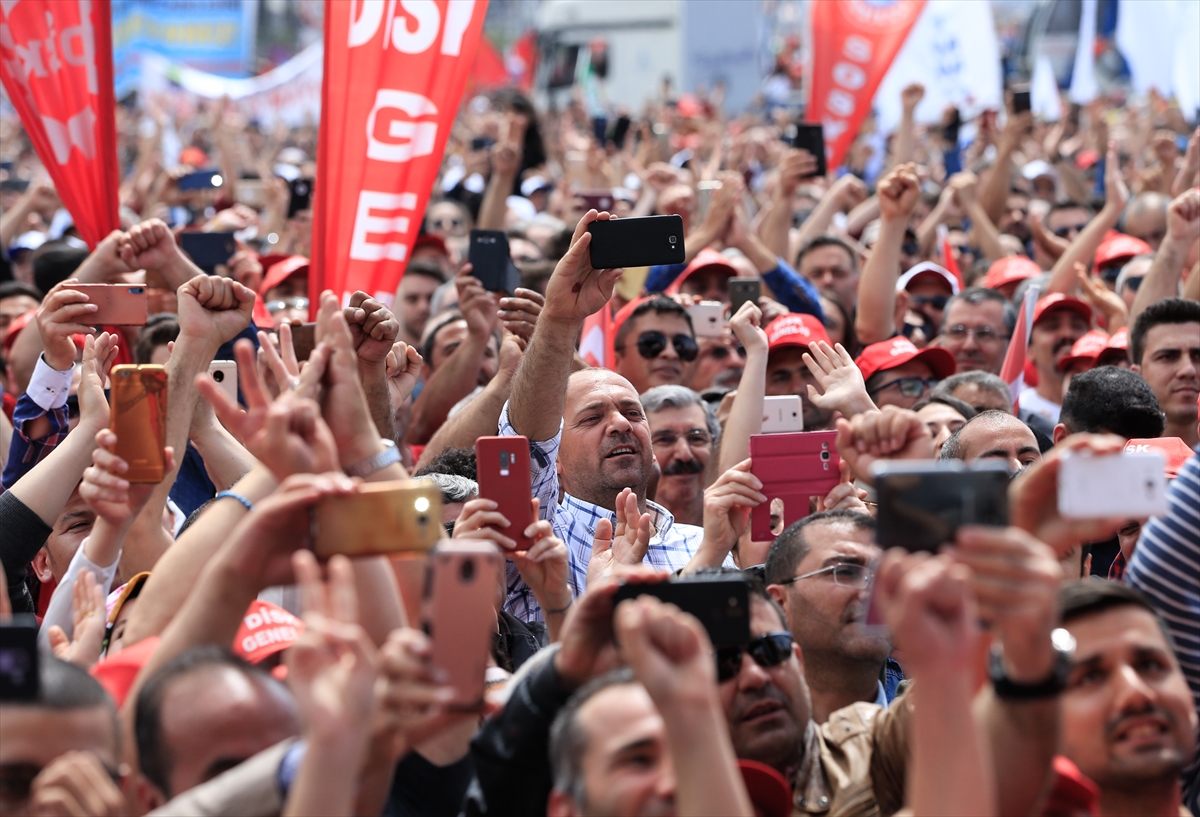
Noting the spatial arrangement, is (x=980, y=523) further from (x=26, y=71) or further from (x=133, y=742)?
(x=26, y=71)

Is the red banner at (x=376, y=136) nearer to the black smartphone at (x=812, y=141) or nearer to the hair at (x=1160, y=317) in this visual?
the hair at (x=1160, y=317)

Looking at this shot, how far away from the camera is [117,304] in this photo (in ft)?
14.9

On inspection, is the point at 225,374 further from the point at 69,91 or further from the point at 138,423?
the point at 69,91

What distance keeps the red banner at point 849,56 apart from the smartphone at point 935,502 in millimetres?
8813

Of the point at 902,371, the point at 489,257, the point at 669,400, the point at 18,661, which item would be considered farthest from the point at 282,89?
the point at 18,661

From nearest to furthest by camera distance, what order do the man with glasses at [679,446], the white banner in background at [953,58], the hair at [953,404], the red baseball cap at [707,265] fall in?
the man with glasses at [679,446], the hair at [953,404], the red baseball cap at [707,265], the white banner in background at [953,58]

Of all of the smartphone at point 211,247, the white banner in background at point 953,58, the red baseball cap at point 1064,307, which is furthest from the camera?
the white banner in background at point 953,58

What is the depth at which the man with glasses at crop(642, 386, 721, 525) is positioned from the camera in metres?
5.54

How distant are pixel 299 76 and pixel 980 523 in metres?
20.4

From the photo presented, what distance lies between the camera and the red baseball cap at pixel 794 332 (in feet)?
20.7

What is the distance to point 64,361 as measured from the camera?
15.7 feet

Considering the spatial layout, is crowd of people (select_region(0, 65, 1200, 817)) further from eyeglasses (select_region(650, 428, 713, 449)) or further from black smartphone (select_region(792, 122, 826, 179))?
black smartphone (select_region(792, 122, 826, 179))

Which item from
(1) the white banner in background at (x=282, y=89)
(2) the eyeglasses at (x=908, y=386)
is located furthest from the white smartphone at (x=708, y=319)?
(1) the white banner in background at (x=282, y=89)

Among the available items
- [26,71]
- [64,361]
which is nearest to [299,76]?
[26,71]
